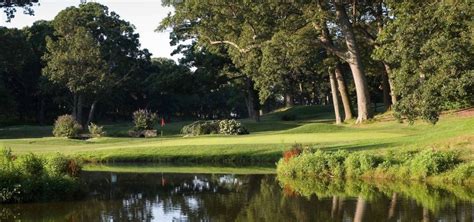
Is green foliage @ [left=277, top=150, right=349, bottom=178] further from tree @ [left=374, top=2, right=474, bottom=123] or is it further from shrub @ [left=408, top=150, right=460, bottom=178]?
tree @ [left=374, top=2, right=474, bottom=123]

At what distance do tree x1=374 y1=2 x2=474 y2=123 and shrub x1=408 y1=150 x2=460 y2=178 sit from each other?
18.3ft

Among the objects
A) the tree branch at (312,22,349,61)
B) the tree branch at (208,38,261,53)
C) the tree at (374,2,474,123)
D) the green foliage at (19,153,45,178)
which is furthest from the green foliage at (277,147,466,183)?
the tree branch at (208,38,261,53)

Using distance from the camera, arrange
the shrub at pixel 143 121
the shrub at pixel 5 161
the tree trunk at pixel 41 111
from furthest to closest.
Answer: the tree trunk at pixel 41 111 < the shrub at pixel 143 121 < the shrub at pixel 5 161

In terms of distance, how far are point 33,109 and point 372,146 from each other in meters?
81.7

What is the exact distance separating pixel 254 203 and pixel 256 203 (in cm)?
6

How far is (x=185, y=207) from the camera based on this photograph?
58.2 ft

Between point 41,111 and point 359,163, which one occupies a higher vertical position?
point 41,111

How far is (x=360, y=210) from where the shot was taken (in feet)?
54.6

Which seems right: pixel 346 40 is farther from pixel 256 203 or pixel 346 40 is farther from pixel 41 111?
pixel 41 111

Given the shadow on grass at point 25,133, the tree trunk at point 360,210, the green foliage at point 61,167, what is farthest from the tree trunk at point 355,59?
the shadow on grass at point 25,133

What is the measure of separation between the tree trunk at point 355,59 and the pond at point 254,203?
27.8 m

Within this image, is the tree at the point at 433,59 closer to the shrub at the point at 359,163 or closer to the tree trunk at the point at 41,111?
the shrub at the point at 359,163

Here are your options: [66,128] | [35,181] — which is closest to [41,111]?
[66,128]

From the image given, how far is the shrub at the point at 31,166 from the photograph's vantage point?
19531 millimetres
